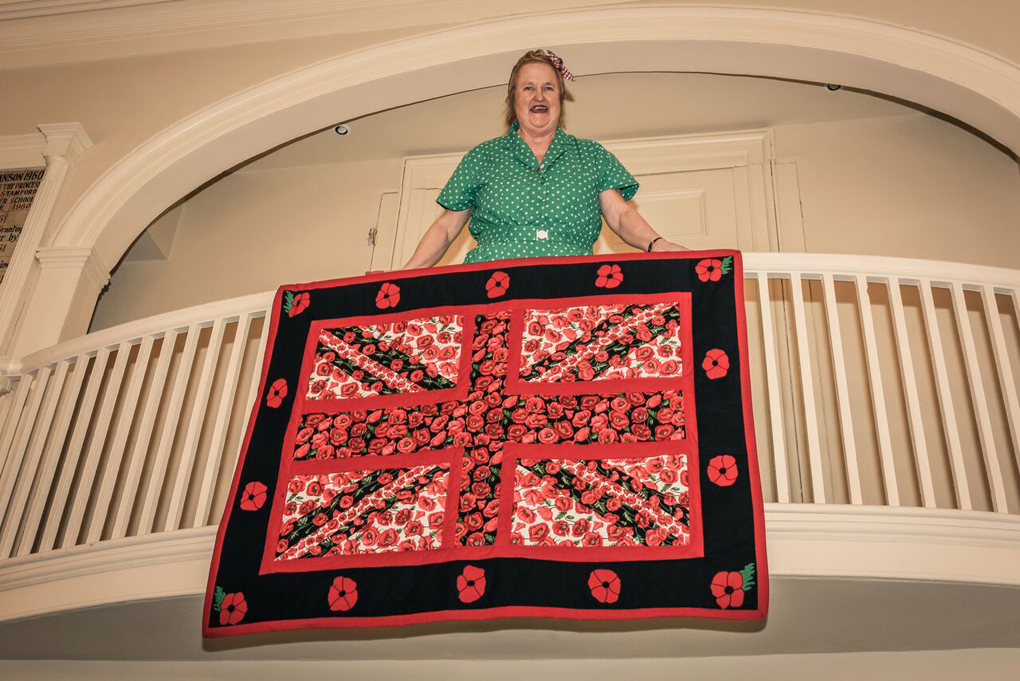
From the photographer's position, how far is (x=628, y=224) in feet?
11.0

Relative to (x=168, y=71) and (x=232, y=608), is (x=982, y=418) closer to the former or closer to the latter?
(x=232, y=608)

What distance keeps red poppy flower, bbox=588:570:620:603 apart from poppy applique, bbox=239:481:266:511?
1.01 m

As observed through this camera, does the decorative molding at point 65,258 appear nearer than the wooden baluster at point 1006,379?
No

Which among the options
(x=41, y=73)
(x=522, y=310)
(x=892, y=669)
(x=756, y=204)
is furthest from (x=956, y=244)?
(x=41, y=73)

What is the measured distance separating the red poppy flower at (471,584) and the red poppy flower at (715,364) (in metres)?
0.83

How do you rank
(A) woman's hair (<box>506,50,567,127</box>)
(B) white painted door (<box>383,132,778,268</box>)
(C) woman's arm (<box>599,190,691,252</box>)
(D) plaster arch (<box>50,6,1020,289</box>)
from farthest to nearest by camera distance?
(B) white painted door (<box>383,132,778,268</box>), (D) plaster arch (<box>50,6,1020,289</box>), (A) woman's hair (<box>506,50,567,127</box>), (C) woman's arm (<box>599,190,691,252</box>)

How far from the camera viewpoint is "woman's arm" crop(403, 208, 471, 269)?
11.3 feet

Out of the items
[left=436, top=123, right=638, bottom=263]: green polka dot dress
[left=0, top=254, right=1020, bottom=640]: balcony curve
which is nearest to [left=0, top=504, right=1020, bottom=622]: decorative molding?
[left=0, top=254, right=1020, bottom=640]: balcony curve

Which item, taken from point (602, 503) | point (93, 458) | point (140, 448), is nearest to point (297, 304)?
point (140, 448)

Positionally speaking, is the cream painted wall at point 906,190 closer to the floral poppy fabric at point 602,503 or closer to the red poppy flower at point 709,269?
the red poppy flower at point 709,269

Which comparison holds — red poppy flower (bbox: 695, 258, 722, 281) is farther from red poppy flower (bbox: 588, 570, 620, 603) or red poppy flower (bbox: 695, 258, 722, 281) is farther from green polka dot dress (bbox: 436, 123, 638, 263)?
red poppy flower (bbox: 588, 570, 620, 603)

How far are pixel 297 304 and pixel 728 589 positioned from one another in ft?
5.52

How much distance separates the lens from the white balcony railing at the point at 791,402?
2.84 m

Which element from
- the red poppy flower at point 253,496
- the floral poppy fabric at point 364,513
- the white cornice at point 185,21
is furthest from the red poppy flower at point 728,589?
the white cornice at point 185,21
